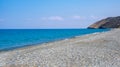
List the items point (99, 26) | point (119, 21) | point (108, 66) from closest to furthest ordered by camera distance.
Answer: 1. point (108, 66)
2. point (119, 21)
3. point (99, 26)

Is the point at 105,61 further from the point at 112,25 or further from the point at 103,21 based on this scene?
the point at 103,21

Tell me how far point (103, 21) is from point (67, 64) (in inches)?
7207

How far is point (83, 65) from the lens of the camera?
13.1 metres

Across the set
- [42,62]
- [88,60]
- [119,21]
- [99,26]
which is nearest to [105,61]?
[88,60]

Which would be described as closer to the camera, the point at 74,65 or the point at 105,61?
the point at 74,65

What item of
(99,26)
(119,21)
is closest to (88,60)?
(119,21)

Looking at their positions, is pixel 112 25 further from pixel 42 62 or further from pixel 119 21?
pixel 42 62

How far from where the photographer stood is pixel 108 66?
42.3ft

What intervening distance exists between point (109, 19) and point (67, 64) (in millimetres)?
181352

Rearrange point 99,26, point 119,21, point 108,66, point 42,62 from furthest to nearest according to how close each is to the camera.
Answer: point 99,26
point 119,21
point 42,62
point 108,66

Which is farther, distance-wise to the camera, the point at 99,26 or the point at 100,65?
the point at 99,26

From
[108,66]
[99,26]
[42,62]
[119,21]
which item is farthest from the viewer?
[99,26]

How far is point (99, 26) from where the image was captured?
619 ft

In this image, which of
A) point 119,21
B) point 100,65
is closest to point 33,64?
point 100,65
